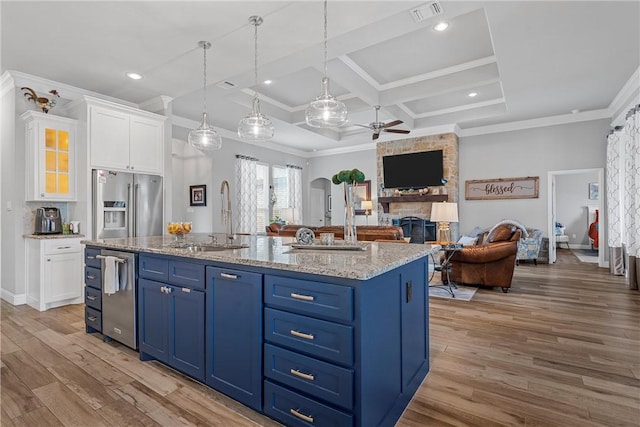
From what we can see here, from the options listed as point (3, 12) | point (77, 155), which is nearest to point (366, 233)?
point (77, 155)

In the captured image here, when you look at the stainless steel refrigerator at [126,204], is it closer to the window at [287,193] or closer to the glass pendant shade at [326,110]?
the glass pendant shade at [326,110]

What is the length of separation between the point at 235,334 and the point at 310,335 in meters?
0.56

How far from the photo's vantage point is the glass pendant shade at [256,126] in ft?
10.9

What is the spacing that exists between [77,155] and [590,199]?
39.8ft

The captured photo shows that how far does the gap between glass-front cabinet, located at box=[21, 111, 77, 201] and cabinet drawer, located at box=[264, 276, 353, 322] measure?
160 inches

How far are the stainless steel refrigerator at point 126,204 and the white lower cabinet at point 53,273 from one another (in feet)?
1.21

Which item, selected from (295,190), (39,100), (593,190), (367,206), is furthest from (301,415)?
(593,190)

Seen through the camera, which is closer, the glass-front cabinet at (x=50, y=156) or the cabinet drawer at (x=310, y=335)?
the cabinet drawer at (x=310, y=335)

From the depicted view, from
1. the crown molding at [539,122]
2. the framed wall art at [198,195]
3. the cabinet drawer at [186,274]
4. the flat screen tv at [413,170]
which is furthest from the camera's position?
the flat screen tv at [413,170]

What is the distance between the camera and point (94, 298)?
3.10m

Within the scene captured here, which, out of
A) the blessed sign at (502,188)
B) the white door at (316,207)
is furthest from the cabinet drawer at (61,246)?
the blessed sign at (502,188)

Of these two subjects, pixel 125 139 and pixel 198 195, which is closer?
pixel 125 139

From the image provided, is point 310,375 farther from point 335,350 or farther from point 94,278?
point 94,278

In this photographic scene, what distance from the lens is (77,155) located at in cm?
445
